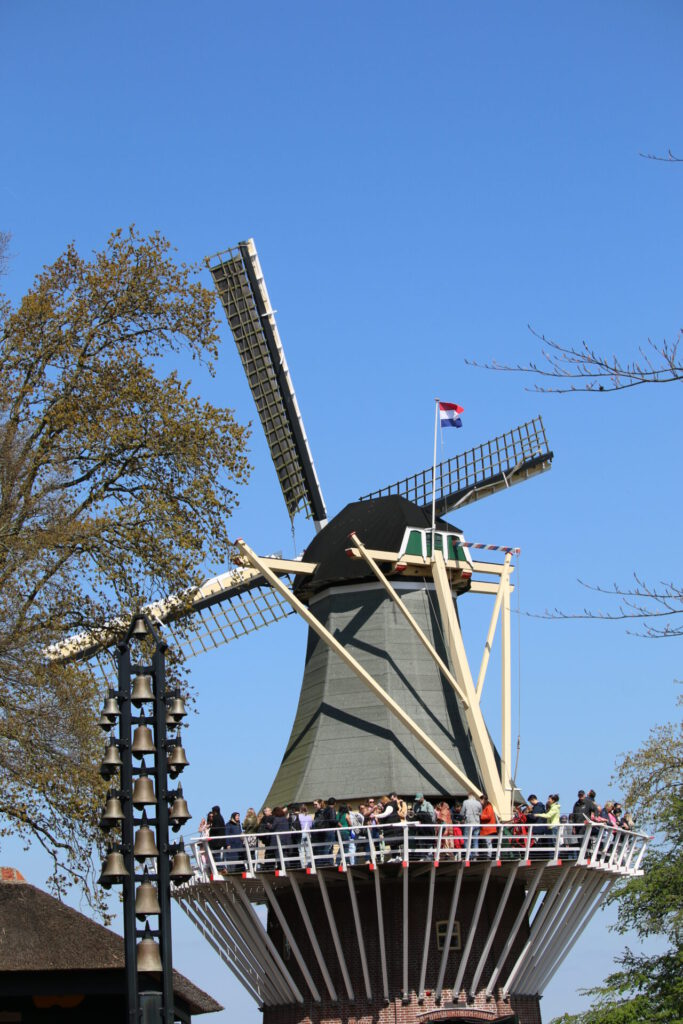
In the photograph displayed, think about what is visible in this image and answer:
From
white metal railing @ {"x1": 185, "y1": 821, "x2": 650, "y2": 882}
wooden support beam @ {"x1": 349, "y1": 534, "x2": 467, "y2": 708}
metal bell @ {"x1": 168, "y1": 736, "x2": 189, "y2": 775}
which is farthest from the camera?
wooden support beam @ {"x1": 349, "y1": 534, "x2": 467, "y2": 708}

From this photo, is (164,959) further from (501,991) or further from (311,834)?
(501,991)

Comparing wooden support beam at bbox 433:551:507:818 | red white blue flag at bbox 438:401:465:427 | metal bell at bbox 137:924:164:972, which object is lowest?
metal bell at bbox 137:924:164:972

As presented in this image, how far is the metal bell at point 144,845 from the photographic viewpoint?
1403 centimetres

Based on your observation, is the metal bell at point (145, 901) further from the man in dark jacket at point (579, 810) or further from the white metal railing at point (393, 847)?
the man in dark jacket at point (579, 810)

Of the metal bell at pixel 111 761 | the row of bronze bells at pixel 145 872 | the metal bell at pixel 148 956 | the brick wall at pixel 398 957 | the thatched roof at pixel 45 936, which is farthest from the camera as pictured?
the brick wall at pixel 398 957

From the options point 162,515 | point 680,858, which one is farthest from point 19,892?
point 680,858

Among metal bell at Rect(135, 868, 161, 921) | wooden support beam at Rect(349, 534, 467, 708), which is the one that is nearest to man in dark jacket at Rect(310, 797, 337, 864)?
wooden support beam at Rect(349, 534, 467, 708)

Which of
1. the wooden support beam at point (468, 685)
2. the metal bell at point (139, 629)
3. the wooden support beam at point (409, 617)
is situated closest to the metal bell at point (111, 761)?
the metal bell at point (139, 629)

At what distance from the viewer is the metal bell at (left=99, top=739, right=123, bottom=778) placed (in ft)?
46.0

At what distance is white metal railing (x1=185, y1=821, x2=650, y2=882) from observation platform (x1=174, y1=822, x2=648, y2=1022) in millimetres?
30

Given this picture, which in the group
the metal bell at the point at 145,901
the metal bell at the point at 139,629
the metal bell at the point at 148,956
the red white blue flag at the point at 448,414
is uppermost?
the red white blue flag at the point at 448,414

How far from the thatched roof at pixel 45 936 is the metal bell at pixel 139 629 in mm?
6991

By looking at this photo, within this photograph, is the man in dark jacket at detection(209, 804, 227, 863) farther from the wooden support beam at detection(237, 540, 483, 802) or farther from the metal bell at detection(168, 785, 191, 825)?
the metal bell at detection(168, 785, 191, 825)

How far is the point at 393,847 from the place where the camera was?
940 inches
